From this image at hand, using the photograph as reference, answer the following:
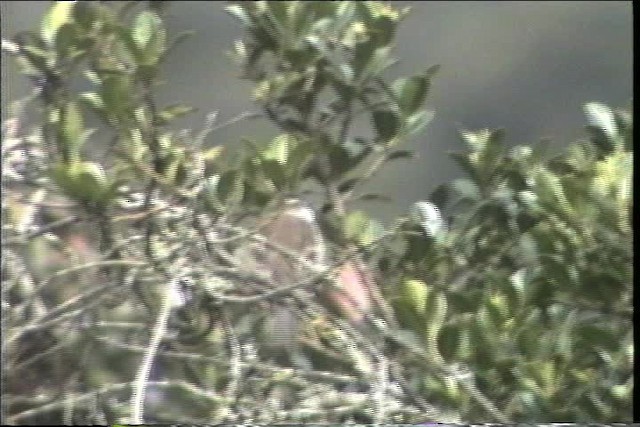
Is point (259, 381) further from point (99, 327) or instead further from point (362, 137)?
point (362, 137)

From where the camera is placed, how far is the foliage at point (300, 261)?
132 centimetres

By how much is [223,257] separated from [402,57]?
506 millimetres

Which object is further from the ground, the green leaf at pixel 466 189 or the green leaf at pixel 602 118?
the green leaf at pixel 602 118

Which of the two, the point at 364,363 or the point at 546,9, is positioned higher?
the point at 546,9

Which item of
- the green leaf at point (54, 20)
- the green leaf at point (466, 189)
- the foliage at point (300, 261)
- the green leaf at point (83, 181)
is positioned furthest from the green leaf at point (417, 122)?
the green leaf at point (54, 20)

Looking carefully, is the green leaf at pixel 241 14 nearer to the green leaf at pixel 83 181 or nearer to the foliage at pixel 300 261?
the foliage at pixel 300 261

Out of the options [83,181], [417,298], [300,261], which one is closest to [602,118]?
[417,298]

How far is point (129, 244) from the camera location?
4.74ft

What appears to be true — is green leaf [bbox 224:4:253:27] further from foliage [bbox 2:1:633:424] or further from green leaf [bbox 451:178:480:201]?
green leaf [bbox 451:178:480:201]

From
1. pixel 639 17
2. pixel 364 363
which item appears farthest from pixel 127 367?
pixel 639 17

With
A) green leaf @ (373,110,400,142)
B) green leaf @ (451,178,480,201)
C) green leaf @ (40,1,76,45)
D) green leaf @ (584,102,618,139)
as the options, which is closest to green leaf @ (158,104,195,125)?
green leaf @ (40,1,76,45)

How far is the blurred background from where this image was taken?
4.61 feet

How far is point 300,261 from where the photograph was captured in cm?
142

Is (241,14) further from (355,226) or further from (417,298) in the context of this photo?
(417,298)
